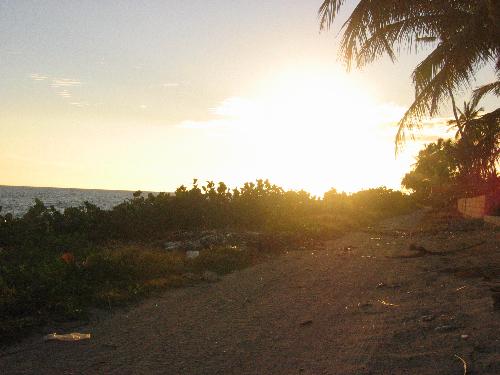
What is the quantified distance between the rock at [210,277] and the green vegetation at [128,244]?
0.11 metres

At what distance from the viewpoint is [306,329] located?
528 cm

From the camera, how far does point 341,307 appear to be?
605 cm

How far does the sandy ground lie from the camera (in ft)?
13.6

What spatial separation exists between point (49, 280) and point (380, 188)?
33.9 m

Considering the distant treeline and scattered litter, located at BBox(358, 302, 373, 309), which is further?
the distant treeline

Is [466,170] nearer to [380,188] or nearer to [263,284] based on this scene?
[263,284]

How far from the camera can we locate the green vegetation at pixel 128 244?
6.82 meters

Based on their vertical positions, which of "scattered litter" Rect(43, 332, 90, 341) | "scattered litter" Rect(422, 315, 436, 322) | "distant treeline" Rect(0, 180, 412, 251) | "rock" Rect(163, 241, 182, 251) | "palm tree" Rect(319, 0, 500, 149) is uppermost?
"palm tree" Rect(319, 0, 500, 149)

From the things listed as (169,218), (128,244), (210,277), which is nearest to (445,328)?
(210,277)

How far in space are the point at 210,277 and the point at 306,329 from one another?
11.5 ft

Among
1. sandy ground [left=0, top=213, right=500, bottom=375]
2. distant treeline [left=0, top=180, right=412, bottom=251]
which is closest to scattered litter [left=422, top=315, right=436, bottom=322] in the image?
sandy ground [left=0, top=213, right=500, bottom=375]

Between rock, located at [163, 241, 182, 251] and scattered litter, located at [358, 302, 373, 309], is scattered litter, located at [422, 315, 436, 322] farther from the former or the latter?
rock, located at [163, 241, 182, 251]

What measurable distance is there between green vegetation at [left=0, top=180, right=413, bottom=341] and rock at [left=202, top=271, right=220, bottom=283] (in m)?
0.11

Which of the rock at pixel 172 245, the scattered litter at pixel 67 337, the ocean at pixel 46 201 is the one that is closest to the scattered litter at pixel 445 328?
the scattered litter at pixel 67 337
